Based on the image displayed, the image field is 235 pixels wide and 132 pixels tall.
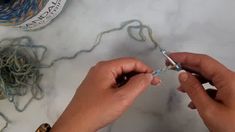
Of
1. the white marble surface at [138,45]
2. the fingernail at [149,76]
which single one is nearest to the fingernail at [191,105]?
the white marble surface at [138,45]

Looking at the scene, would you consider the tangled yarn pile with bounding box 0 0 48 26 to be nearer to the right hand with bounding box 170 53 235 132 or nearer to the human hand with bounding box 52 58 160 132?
the human hand with bounding box 52 58 160 132

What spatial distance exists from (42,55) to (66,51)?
0.18 ft

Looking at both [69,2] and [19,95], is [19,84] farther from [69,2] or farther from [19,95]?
[69,2]

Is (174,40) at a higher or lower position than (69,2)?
lower

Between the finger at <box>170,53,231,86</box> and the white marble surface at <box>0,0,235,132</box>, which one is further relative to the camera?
the white marble surface at <box>0,0,235,132</box>

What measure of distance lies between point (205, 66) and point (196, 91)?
5cm

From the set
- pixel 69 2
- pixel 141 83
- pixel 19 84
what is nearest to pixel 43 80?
pixel 19 84

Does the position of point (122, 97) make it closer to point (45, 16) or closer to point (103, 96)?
point (103, 96)

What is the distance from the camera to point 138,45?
83 cm

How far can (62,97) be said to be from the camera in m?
0.85

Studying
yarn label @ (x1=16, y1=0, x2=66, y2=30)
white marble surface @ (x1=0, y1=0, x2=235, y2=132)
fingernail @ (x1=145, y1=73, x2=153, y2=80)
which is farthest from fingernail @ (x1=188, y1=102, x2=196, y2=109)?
yarn label @ (x1=16, y1=0, x2=66, y2=30)

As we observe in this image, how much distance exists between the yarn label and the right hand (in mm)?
275

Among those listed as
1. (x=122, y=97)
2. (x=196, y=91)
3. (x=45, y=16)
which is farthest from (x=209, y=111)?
(x=45, y=16)

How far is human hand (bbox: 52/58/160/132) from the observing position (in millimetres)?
675
